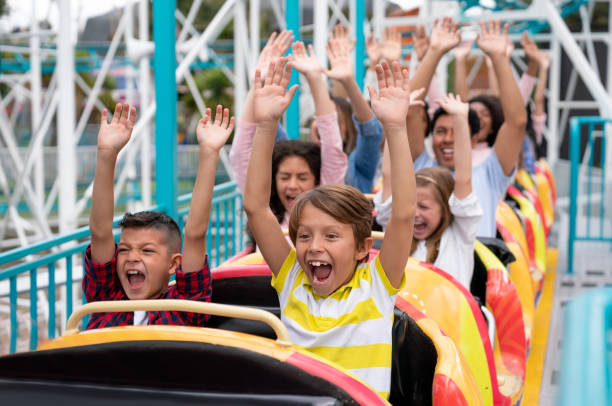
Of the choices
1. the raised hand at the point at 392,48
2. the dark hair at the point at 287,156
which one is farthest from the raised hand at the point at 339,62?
the raised hand at the point at 392,48

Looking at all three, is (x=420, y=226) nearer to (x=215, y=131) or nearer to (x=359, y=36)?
(x=215, y=131)

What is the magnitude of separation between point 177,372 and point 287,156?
161 centimetres

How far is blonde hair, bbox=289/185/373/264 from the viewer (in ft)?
5.75

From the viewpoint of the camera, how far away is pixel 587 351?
0.66 m

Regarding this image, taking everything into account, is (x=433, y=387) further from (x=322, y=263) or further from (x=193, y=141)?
(x=193, y=141)

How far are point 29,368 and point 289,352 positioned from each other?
45cm

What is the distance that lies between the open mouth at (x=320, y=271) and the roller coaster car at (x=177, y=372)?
0.47 metres

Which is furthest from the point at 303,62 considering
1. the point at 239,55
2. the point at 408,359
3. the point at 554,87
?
the point at 554,87

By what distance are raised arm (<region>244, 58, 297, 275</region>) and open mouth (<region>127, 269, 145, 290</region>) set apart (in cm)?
33

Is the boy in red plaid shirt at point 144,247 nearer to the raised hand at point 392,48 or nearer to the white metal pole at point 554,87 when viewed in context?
the raised hand at point 392,48

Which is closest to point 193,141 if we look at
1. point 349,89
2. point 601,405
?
point 349,89

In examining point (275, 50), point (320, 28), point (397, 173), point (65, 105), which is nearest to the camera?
point (397, 173)

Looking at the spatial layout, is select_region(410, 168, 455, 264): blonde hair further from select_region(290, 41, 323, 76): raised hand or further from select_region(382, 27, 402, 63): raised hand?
select_region(382, 27, 402, 63): raised hand

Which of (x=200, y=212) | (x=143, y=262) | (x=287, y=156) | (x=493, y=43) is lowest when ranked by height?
(x=143, y=262)
